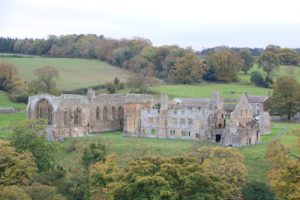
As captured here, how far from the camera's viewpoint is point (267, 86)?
12381 centimetres

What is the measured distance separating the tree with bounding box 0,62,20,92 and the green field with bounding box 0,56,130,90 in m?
8.06

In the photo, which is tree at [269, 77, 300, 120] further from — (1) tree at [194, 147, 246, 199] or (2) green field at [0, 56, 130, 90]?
(2) green field at [0, 56, 130, 90]

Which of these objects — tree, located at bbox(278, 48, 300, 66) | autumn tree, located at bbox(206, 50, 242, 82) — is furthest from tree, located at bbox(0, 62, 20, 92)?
tree, located at bbox(278, 48, 300, 66)

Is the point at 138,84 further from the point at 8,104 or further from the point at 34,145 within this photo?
the point at 34,145

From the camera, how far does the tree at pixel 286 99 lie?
3580 inches

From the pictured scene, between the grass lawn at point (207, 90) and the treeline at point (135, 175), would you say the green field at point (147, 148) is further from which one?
the grass lawn at point (207, 90)

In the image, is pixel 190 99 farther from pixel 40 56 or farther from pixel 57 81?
pixel 40 56

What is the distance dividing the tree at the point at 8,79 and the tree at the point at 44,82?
13.6 feet

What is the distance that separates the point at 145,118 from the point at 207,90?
37417 millimetres

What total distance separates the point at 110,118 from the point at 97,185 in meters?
35.1

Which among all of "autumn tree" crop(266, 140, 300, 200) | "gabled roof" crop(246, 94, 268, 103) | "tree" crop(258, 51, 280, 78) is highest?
"tree" crop(258, 51, 280, 78)

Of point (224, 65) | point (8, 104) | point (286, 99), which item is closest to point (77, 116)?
point (8, 104)

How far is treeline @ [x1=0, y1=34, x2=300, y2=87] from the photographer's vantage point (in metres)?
125

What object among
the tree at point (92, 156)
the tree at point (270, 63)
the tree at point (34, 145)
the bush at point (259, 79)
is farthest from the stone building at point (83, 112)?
the tree at point (270, 63)
